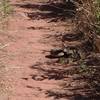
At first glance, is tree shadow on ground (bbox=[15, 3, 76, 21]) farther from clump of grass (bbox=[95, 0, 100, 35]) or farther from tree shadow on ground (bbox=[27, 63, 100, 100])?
tree shadow on ground (bbox=[27, 63, 100, 100])

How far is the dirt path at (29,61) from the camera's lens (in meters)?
5.13

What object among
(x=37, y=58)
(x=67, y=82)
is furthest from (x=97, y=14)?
(x=67, y=82)

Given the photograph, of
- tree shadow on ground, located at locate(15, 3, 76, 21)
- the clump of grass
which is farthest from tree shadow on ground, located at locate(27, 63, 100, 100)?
tree shadow on ground, located at locate(15, 3, 76, 21)

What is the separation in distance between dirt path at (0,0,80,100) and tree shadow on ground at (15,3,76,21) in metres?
0.25

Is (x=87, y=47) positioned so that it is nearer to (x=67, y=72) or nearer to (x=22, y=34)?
(x=67, y=72)

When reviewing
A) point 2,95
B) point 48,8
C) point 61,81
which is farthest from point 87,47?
point 48,8

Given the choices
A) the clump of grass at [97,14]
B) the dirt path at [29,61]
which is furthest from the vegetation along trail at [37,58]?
the clump of grass at [97,14]

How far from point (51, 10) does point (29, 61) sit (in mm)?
3550

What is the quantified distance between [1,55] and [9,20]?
2.22 m

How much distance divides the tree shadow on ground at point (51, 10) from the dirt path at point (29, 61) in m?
0.25

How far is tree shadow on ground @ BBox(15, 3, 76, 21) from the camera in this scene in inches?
350

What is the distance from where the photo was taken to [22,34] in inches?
302

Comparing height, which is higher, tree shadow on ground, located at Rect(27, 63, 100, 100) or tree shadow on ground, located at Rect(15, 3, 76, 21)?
tree shadow on ground, located at Rect(15, 3, 76, 21)

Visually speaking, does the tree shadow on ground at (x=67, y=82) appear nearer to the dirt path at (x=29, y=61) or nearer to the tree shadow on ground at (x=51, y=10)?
the dirt path at (x=29, y=61)
